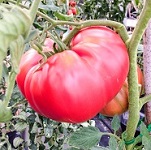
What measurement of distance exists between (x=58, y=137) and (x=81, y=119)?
72 centimetres

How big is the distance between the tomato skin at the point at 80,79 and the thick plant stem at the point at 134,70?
3 cm

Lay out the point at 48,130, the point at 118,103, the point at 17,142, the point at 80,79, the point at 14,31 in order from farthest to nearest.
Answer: the point at 17,142 < the point at 48,130 < the point at 118,103 < the point at 80,79 < the point at 14,31

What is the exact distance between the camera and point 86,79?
0.47 metres

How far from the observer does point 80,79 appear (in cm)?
47

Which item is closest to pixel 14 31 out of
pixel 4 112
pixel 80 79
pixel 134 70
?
pixel 4 112

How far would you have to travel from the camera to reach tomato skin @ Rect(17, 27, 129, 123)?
46cm

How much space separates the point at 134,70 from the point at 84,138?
0.15 meters

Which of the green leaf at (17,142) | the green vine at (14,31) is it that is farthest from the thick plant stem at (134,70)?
the green leaf at (17,142)

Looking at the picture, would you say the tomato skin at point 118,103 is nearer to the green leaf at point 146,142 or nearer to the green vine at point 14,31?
the green leaf at point 146,142

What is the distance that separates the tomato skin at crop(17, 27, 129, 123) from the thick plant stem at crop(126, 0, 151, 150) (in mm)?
30

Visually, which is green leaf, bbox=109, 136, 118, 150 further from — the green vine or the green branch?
the green vine

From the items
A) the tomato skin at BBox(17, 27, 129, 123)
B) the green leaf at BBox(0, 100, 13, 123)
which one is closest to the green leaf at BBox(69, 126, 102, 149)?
the tomato skin at BBox(17, 27, 129, 123)

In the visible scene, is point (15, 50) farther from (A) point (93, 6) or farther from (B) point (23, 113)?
(A) point (93, 6)

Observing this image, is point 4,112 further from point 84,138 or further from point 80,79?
point 84,138
